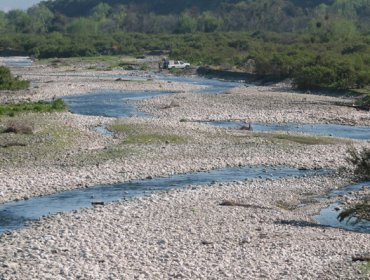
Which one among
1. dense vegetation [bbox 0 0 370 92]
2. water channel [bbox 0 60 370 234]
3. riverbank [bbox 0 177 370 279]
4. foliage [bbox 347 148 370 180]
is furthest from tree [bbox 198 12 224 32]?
riverbank [bbox 0 177 370 279]

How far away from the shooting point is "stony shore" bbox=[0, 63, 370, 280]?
1872cm

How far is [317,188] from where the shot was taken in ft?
97.9

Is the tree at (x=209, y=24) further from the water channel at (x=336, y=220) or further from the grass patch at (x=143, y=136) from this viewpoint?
the water channel at (x=336, y=220)

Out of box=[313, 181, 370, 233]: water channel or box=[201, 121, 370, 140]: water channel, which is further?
box=[201, 121, 370, 140]: water channel

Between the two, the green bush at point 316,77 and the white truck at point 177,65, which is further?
the white truck at point 177,65

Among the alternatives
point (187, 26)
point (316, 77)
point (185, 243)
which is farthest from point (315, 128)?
point (187, 26)

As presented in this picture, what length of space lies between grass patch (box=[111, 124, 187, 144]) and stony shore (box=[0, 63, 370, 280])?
0.06 metres

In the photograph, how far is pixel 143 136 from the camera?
4012cm

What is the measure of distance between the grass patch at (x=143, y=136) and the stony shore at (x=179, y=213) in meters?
0.06

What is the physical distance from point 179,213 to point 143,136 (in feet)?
51.8

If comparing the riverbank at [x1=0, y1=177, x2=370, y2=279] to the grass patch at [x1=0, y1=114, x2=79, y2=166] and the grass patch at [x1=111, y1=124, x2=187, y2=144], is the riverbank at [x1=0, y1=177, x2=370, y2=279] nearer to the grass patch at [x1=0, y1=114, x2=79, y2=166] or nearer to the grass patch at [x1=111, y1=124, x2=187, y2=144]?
the grass patch at [x1=0, y1=114, x2=79, y2=166]

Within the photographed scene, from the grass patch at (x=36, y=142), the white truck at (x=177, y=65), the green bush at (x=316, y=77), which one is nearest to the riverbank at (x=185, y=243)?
the grass patch at (x=36, y=142)

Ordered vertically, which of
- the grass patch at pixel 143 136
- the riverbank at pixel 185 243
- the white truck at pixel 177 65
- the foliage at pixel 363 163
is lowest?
the white truck at pixel 177 65

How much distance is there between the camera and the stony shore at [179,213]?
18719 mm
